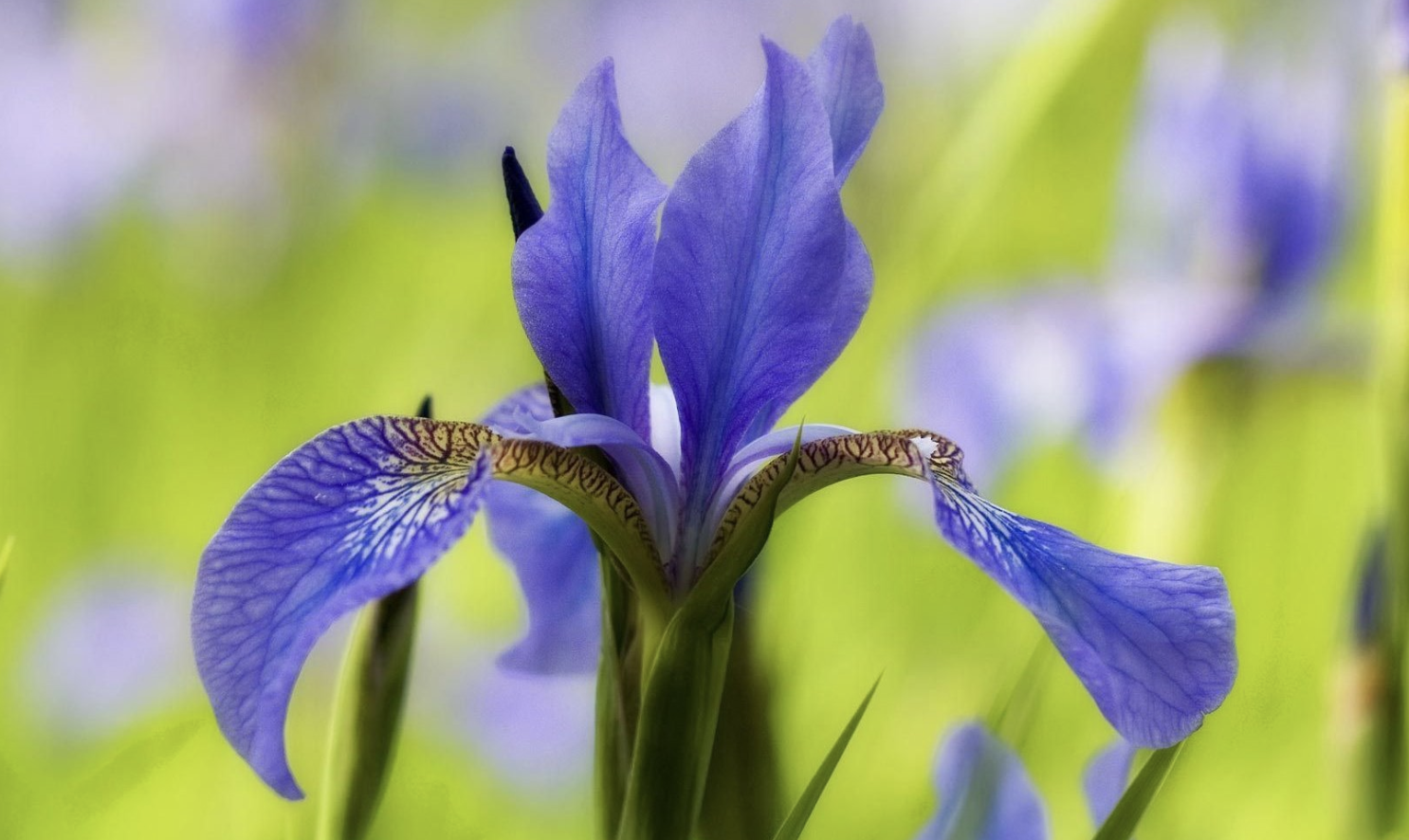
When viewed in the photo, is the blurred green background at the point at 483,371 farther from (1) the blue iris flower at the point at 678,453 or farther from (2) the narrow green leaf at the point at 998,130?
(1) the blue iris flower at the point at 678,453

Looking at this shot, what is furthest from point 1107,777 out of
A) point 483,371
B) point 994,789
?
point 483,371

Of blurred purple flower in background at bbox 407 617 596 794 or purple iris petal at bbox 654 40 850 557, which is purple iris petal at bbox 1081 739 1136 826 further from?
blurred purple flower in background at bbox 407 617 596 794

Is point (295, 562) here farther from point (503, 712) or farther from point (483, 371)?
point (483, 371)

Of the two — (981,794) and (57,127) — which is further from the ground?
(57,127)

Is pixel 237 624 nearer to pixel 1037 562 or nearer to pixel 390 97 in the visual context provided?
pixel 1037 562

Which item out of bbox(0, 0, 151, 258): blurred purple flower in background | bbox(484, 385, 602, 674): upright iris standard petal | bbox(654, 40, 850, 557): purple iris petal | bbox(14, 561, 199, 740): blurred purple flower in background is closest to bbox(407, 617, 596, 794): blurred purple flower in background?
bbox(14, 561, 199, 740): blurred purple flower in background

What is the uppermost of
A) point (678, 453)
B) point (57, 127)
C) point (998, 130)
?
point (57, 127)

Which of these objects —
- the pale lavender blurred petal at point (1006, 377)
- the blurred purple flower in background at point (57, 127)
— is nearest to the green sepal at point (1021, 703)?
the pale lavender blurred petal at point (1006, 377)
